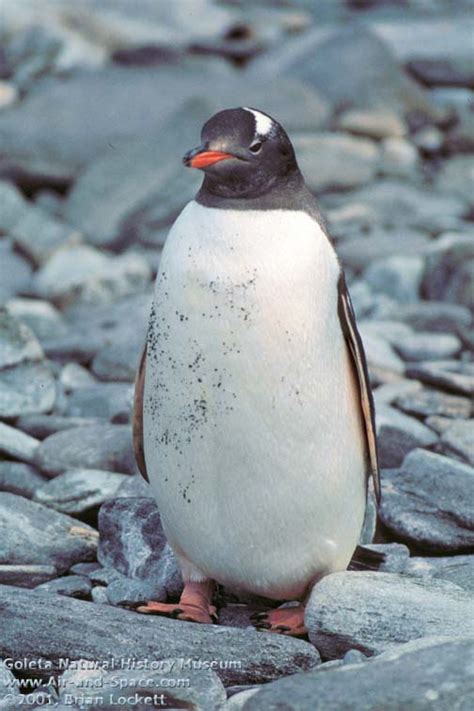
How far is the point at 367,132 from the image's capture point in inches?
499

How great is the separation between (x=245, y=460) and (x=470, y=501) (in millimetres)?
1110

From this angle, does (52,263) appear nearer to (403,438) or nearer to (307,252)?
(403,438)

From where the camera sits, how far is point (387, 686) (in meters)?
2.71

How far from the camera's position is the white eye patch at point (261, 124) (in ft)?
11.2

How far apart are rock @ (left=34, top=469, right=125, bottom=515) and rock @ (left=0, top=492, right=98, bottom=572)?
7.6 inches

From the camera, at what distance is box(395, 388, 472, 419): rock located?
5648mm

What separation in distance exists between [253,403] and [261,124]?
0.73 meters

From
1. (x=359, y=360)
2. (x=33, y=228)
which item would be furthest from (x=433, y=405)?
(x=33, y=228)

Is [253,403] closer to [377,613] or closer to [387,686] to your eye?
[377,613]

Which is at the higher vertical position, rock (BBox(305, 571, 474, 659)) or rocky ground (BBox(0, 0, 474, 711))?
rock (BBox(305, 571, 474, 659))

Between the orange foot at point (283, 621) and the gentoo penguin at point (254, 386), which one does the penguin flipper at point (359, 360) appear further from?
the orange foot at point (283, 621)

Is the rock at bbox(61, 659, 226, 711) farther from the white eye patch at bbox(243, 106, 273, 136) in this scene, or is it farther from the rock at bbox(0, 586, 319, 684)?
the white eye patch at bbox(243, 106, 273, 136)

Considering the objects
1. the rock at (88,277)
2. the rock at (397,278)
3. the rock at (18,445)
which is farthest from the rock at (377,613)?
the rock at (88,277)

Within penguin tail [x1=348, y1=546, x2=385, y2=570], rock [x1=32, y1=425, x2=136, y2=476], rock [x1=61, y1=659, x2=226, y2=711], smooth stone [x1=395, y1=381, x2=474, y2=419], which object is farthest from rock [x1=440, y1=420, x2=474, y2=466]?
rock [x1=61, y1=659, x2=226, y2=711]
